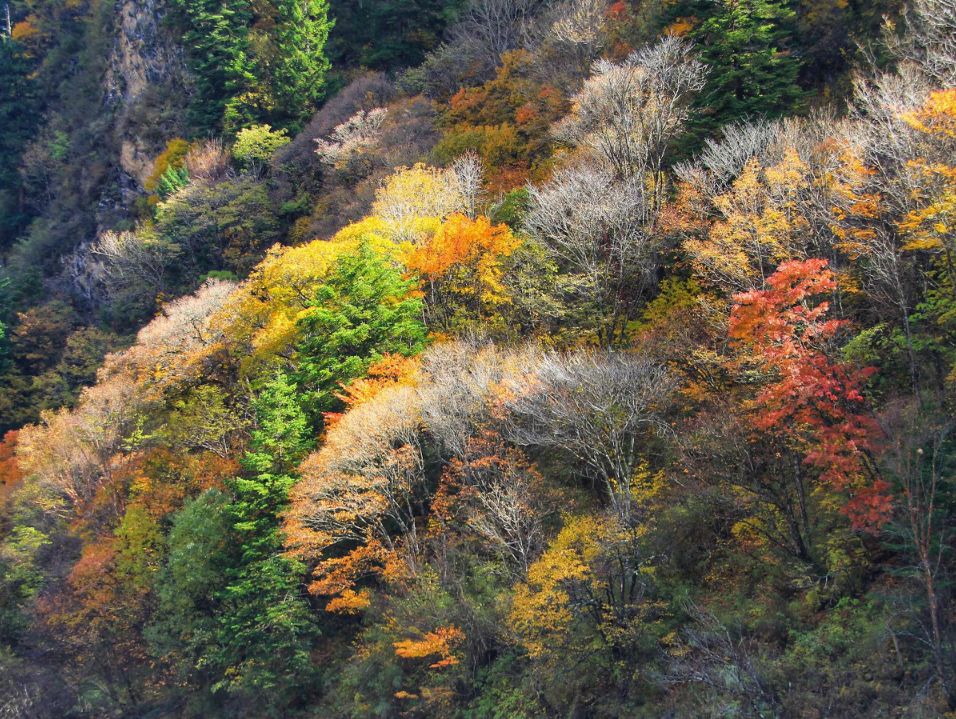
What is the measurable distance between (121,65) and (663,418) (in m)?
68.5

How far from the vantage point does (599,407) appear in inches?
844

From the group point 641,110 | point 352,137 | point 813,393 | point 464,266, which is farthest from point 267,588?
point 352,137

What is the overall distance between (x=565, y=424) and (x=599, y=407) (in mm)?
1052

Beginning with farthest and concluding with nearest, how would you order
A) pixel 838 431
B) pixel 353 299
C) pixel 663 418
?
pixel 353 299
pixel 663 418
pixel 838 431

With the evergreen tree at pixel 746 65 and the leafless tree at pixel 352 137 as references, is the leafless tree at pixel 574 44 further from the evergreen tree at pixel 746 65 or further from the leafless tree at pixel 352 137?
the leafless tree at pixel 352 137

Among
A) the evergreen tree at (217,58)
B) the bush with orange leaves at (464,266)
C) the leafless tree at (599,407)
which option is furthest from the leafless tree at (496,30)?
the leafless tree at (599,407)

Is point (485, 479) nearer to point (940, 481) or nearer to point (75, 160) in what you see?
Result: point (940, 481)

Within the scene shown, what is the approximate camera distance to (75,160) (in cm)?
7688

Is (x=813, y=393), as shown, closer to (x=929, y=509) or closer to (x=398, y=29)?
(x=929, y=509)

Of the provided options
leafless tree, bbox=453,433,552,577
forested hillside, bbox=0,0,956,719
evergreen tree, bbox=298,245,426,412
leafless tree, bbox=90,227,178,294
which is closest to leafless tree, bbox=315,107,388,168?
forested hillside, bbox=0,0,956,719

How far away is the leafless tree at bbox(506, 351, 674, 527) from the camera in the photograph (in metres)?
21.6

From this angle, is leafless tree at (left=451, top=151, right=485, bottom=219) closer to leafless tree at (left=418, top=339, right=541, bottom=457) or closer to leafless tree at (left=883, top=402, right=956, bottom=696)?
leafless tree at (left=418, top=339, right=541, bottom=457)

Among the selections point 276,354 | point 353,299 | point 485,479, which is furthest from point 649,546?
point 276,354

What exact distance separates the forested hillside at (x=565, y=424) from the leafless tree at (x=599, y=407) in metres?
0.09
